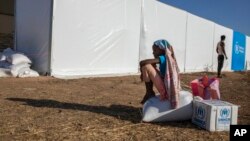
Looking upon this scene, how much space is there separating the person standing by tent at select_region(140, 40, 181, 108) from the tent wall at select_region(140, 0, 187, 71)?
23.6 ft

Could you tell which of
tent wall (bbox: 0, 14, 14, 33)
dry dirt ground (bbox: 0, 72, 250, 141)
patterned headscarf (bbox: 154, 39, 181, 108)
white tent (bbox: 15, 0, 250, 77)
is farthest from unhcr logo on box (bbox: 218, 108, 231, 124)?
tent wall (bbox: 0, 14, 14, 33)

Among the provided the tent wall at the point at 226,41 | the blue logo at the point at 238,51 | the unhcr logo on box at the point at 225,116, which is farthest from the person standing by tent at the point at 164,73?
the blue logo at the point at 238,51

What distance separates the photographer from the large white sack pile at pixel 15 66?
8.24 m

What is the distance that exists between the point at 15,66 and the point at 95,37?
229 cm

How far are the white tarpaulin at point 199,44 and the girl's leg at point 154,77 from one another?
1082cm

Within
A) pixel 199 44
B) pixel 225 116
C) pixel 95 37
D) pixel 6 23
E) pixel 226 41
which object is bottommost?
pixel 225 116

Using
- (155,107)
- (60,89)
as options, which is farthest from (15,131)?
(60,89)

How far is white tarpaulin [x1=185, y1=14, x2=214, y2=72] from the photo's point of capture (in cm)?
1514

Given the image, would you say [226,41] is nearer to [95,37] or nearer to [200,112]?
[95,37]

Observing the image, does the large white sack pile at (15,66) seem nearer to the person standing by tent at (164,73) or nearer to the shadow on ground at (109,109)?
the shadow on ground at (109,109)

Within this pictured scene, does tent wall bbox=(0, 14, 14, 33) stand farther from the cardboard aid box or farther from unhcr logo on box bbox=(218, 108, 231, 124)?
unhcr logo on box bbox=(218, 108, 231, 124)

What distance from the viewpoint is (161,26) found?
1272 cm

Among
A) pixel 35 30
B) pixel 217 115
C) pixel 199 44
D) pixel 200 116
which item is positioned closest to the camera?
pixel 217 115

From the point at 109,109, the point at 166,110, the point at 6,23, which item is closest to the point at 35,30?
the point at 109,109
